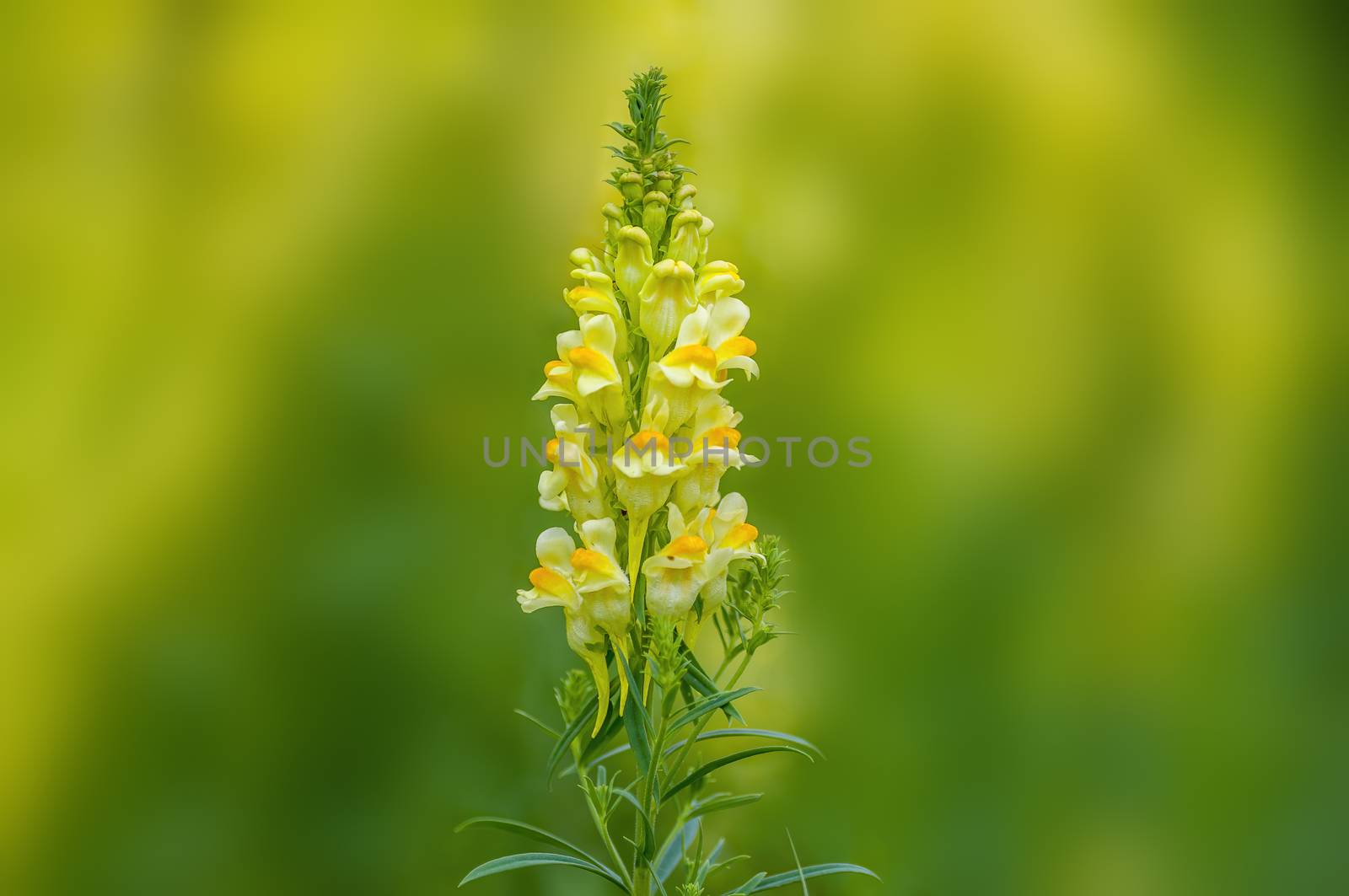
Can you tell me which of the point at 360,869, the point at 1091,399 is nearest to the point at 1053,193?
the point at 1091,399

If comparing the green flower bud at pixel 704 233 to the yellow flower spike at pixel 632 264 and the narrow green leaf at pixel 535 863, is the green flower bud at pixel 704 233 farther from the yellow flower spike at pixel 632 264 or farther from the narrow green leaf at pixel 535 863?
the narrow green leaf at pixel 535 863

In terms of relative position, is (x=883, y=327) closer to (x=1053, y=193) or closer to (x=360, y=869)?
(x=1053, y=193)

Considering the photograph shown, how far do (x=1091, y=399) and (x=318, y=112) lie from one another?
1.72 meters

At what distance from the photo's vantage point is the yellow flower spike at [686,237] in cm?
123

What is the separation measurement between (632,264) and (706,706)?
583 millimetres

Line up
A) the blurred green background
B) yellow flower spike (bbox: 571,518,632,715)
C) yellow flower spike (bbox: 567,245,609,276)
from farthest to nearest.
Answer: the blurred green background → yellow flower spike (bbox: 567,245,609,276) → yellow flower spike (bbox: 571,518,632,715)

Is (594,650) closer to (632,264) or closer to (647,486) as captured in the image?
(647,486)

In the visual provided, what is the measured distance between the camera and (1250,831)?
1.93 meters

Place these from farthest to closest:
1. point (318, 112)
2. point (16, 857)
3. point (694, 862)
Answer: point (318, 112), point (16, 857), point (694, 862)

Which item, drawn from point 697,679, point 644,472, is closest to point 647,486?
point 644,472

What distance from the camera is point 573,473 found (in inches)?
48.4

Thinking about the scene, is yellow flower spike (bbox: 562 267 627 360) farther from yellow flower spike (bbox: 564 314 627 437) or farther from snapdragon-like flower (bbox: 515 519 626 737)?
snapdragon-like flower (bbox: 515 519 626 737)

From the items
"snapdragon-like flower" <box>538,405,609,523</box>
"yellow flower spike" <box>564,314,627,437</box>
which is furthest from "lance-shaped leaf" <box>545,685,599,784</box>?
"yellow flower spike" <box>564,314,627,437</box>

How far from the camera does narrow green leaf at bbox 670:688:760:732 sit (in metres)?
1.19
